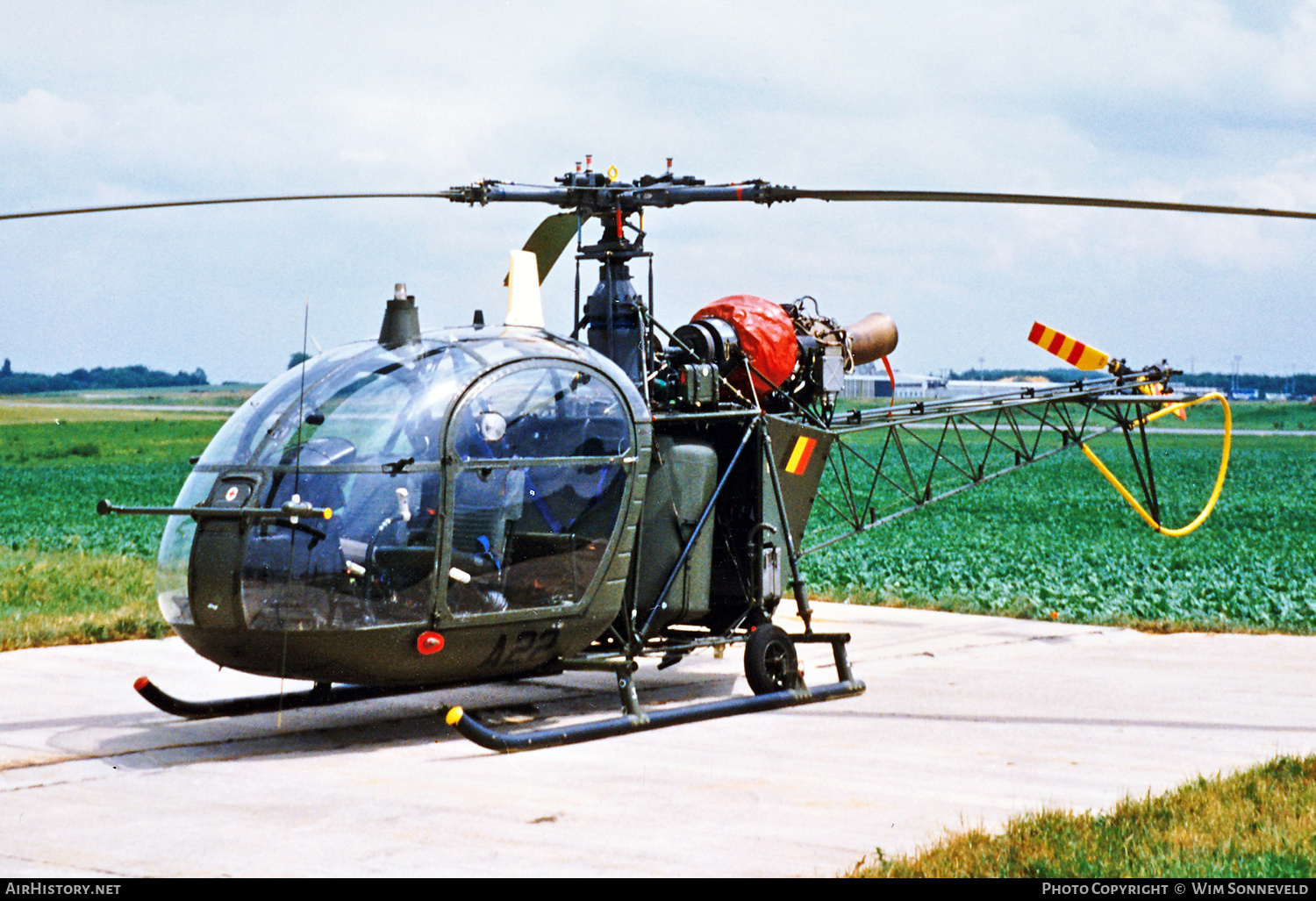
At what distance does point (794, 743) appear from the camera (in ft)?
27.2

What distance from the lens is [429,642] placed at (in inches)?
302

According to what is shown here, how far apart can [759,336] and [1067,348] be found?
4.29m

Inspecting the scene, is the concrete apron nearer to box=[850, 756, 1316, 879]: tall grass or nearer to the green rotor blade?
box=[850, 756, 1316, 879]: tall grass

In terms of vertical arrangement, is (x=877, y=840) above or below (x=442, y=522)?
below

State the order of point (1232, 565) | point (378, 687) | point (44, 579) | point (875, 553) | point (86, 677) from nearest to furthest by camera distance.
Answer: point (378, 687)
point (86, 677)
point (44, 579)
point (1232, 565)
point (875, 553)

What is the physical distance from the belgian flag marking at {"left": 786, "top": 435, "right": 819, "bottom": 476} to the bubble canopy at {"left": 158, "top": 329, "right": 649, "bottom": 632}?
78.9 inches

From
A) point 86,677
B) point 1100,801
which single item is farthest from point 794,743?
point 86,677

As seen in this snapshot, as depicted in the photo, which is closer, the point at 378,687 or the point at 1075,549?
the point at 378,687

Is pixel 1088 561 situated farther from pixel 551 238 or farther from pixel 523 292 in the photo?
pixel 523 292

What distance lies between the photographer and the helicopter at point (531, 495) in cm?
747

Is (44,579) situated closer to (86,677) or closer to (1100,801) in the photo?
(86,677)

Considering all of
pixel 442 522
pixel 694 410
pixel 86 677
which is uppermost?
pixel 694 410

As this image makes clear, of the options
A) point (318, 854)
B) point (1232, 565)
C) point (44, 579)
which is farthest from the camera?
point (1232, 565)

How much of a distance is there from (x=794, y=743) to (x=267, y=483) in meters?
3.24
